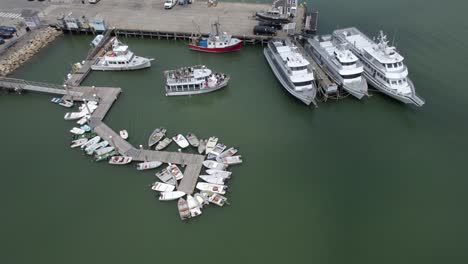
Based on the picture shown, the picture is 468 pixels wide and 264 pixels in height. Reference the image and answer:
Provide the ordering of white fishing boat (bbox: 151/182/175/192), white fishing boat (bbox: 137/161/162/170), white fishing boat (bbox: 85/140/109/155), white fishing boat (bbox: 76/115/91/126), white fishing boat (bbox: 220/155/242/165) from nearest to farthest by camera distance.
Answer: white fishing boat (bbox: 151/182/175/192) < white fishing boat (bbox: 137/161/162/170) < white fishing boat (bbox: 220/155/242/165) < white fishing boat (bbox: 85/140/109/155) < white fishing boat (bbox: 76/115/91/126)

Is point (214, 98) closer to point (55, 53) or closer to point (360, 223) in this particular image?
point (360, 223)

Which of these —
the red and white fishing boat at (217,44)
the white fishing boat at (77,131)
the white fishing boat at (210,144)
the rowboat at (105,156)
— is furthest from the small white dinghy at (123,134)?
the red and white fishing boat at (217,44)

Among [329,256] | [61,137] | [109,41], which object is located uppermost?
[109,41]

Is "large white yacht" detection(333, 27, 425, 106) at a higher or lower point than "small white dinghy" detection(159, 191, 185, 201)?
higher

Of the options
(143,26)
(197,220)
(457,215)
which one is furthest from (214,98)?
(457,215)

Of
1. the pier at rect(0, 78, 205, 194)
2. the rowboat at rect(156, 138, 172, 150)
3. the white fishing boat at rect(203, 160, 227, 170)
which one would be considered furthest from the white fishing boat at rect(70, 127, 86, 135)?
the white fishing boat at rect(203, 160, 227, 170)

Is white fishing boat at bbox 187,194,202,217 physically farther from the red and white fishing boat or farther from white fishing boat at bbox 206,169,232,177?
the red and white fishing boat

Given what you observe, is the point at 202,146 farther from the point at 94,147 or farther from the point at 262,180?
the point at 94,147
